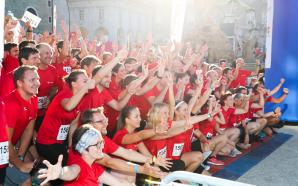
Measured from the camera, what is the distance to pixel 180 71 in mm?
7164

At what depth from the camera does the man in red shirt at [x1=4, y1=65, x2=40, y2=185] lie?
148 inches

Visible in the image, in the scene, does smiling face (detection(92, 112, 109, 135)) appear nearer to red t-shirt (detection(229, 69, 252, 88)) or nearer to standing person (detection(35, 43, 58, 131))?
standing person (detection(35, 43, 58, 131))

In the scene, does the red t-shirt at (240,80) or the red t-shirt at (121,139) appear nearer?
the red t-shirt at (121,139)

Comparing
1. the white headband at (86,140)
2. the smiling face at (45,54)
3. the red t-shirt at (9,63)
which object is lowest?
the white headband at (86,140)

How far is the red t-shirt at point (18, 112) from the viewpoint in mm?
3814


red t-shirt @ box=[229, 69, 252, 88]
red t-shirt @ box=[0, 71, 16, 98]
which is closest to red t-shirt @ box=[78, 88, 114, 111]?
red t-shirt @ box=[0, 71, 16, 98]

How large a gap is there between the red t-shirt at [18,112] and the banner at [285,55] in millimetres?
7042

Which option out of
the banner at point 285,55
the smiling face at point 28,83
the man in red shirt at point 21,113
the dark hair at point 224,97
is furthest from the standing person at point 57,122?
the banner at point 285,55

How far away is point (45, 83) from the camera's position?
5.82 meters

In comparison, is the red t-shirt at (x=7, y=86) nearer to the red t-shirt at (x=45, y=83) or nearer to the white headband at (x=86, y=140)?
the red t-shirt at (x=45, y=83)

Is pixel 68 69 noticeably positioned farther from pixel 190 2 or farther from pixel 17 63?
pixel 190 2

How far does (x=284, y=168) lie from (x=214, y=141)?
4.13 ft

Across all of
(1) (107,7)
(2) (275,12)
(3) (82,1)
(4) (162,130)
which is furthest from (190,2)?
(4) (162,130)

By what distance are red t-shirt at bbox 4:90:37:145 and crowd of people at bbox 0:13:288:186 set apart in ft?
0.03
